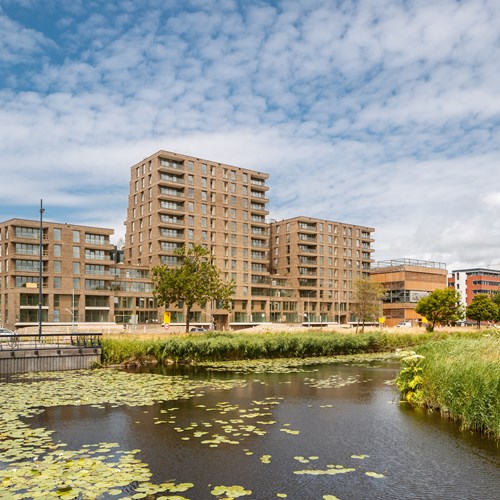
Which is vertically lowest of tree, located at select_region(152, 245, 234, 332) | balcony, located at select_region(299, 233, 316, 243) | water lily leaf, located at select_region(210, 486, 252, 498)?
water lily leaf, located at select_region(210, 486, 252, 498)

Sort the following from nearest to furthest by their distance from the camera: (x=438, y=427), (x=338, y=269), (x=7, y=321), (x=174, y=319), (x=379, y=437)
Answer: (x=379, y=437) → (x=438, y=427) → (x=7, y=321) → (x=174, y=319) → (x=338, y=269)

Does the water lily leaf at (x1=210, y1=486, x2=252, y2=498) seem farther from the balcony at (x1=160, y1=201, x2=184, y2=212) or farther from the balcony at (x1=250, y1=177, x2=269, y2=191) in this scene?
the balcony at (x1=250, y1=177, x2=269, y2=191)

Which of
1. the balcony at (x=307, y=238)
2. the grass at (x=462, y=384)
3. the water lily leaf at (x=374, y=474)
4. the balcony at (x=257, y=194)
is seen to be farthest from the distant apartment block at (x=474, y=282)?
the water lily leaf at (x=374, y=474)

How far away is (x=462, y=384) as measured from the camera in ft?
57.0

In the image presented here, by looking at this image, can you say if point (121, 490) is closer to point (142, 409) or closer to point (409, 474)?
point (409, 474)

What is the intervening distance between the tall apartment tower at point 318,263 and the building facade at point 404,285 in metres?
7.43

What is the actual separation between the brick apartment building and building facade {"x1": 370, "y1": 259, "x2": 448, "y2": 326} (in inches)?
267

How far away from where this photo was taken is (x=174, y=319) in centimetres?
9750

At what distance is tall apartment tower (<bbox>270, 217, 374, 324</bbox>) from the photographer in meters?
122

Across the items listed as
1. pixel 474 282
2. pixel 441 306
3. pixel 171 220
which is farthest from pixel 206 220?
pixel 474 282

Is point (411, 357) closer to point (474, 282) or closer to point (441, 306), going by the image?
point (441, 306)

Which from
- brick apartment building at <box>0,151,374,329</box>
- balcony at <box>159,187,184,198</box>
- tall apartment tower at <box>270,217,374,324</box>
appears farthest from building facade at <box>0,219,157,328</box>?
tall apartment tower at <box>270,217,374,324</box>

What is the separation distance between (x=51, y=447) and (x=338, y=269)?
117 meters

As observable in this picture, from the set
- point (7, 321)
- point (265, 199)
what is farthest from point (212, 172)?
point (7, 321)
